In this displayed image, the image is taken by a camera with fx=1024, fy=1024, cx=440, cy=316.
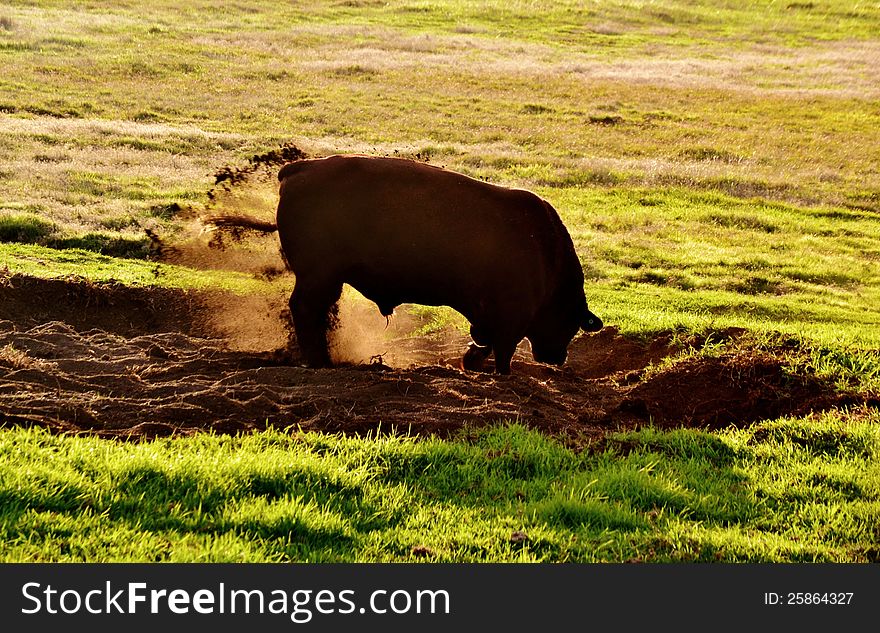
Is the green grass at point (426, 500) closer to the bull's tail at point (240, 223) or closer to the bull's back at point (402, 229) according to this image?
the bull's back at point (402, 229)

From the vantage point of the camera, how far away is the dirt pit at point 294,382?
7.73 meters

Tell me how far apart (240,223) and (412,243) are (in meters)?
2.94

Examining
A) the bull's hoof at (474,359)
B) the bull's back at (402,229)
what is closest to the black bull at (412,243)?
the bull's back at (402,229)

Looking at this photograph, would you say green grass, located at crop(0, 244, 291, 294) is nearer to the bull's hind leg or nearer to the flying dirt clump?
the flying dirt clump

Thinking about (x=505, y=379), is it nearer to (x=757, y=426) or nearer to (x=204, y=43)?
(x=757, y=426)

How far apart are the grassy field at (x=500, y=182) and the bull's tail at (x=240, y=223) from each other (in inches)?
8.4

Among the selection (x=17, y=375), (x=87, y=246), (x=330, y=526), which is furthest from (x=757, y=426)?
(x=87, y=246)

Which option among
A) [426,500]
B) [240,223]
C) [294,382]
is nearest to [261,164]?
[240,223]

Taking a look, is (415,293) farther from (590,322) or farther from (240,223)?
(240,223)

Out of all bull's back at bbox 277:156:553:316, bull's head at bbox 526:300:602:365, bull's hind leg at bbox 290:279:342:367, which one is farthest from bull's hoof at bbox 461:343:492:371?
bull's hind leg at bbox 290:279:342:367

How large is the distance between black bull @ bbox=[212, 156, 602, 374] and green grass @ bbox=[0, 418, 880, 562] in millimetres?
2538

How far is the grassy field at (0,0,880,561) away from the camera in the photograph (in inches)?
227

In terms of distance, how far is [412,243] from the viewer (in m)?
A: 9.62

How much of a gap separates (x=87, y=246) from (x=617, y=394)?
912 centimetres
